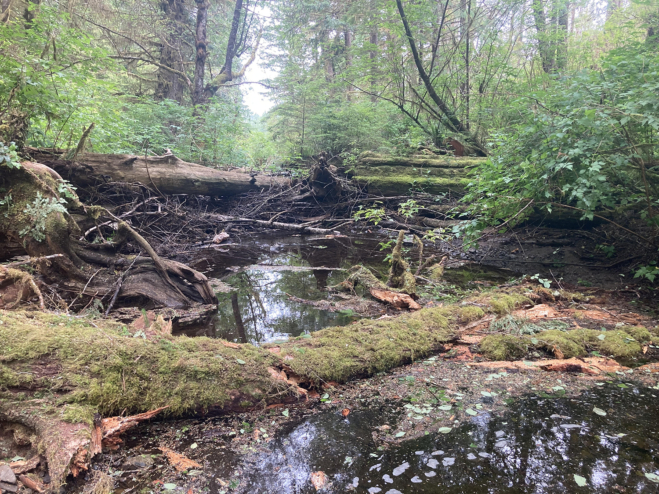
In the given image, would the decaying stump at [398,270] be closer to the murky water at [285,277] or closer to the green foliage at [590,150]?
the murky water at [285,277]

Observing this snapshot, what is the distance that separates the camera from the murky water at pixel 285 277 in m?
4.19

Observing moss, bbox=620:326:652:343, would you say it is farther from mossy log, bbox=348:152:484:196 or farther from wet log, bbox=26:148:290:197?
wet log, bbox=26:148:290:197

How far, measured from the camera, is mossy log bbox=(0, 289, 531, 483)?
1736 mm

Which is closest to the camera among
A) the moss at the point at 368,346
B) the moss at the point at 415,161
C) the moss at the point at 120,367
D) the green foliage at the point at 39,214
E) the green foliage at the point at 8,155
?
the moss at the point at 120,367

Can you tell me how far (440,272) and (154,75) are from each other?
54.5ft

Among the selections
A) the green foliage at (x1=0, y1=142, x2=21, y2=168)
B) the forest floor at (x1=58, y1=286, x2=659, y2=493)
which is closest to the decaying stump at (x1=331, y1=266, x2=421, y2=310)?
the forest floor at (x1=58, y1=286, x2=659, y2=493)

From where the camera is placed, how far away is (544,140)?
4.24 m

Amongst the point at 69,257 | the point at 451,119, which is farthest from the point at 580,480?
the point at 451,119

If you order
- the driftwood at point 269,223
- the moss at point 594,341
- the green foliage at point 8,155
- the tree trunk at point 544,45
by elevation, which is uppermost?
the tree trunk at point 544,45

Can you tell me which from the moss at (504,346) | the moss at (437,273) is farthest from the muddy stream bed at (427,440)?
the moss at (437,273)

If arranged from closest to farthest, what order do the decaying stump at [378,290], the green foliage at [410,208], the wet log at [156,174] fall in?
the decaying stump at [378,290] < the wet log at [156,174] < the green foliage at [410,208]

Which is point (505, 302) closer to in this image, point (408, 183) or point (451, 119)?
point (408, 183)

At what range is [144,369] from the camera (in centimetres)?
212

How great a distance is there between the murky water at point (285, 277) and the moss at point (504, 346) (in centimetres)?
168
